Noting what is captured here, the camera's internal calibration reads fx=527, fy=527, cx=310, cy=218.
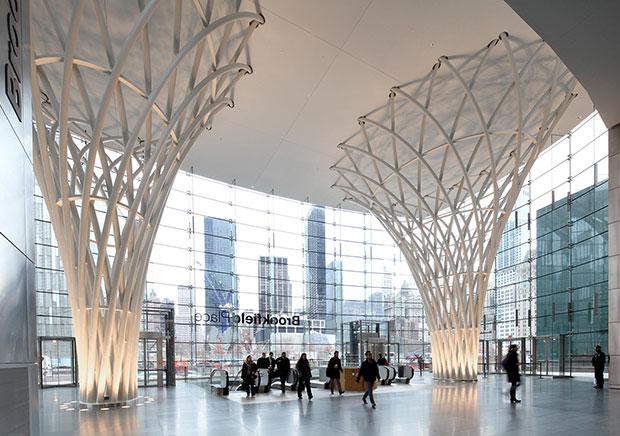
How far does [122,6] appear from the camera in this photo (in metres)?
13.8

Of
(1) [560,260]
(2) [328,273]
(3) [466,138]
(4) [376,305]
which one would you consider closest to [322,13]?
(3) [466,138]

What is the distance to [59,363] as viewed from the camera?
2433 centimetres

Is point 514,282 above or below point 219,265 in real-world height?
below

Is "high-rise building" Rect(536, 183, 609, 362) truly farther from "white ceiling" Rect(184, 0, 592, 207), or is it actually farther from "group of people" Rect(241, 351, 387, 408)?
"group of people" Rect(241, 351, 387, 408)

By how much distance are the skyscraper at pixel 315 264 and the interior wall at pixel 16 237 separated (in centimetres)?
3051

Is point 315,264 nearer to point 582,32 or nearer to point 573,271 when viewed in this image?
point 573,271

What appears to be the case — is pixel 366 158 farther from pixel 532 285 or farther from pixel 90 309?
pixel 90 309

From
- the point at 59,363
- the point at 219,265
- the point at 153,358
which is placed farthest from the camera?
the point at 219,265

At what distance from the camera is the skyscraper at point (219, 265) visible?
29.7m

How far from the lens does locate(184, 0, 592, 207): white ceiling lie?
1412cm

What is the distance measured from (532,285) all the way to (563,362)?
231 inches

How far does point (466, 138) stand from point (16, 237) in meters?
19.8

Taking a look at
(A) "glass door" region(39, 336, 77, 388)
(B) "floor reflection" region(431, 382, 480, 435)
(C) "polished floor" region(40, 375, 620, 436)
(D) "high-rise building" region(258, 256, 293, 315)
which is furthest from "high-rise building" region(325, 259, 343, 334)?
(C) "polished floor" region(40, 375, 620, 436)

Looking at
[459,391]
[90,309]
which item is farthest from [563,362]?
[90,309]
